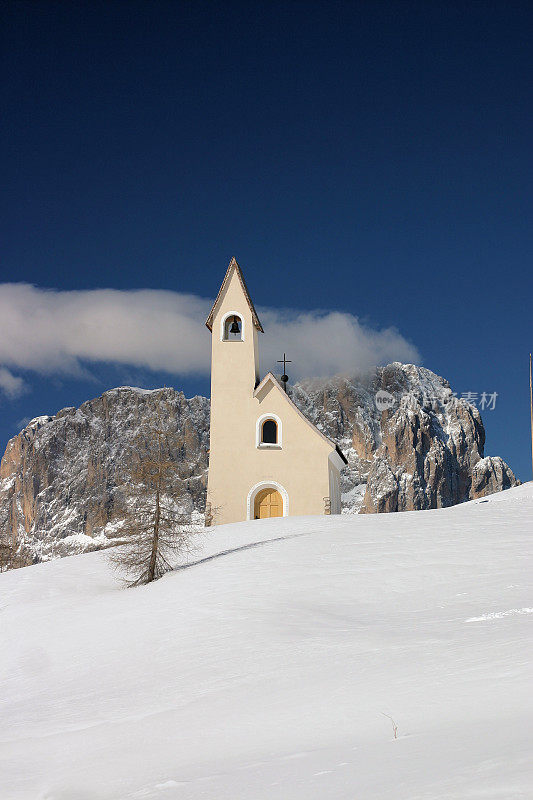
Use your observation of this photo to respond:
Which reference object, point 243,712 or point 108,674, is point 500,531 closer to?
point 108,674

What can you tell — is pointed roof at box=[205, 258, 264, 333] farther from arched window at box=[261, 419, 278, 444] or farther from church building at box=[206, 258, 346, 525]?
arched window at box=[261, 419, 278, 444]

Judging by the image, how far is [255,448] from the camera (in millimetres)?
31688

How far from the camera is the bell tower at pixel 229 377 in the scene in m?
31.4

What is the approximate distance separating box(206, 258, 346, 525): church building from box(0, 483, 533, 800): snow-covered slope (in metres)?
15.2

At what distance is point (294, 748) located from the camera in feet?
16.2

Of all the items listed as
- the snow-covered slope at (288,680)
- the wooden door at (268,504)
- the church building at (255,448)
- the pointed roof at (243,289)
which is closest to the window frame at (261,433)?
the church building at (255,448)

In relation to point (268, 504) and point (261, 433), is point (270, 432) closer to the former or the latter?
point (261, 433)

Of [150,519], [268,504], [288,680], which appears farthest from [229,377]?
[288,680]

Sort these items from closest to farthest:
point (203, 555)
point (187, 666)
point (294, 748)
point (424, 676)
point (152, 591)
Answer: point (294, 748) → point (424, 676) → point (187, 666) → point (152, 591) → point (203, 555)

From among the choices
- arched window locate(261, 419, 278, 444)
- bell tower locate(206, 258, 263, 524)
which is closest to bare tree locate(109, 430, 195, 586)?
bell tower locate(206, 258, 263, 524)

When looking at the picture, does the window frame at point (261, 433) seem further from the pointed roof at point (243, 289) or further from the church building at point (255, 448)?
the pointed roof at point (243, 289)

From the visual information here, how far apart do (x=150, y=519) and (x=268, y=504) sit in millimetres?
14205

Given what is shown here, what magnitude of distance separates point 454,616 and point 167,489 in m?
10.4

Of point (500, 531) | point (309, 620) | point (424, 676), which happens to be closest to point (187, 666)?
point (309, 620)
